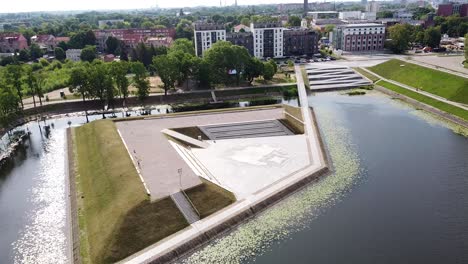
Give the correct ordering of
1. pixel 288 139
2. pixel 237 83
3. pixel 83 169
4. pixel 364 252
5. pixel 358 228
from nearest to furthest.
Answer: pixel 364 252
pixel 358 228
pixel 83 169
pixel 288 139
pixel 237 83

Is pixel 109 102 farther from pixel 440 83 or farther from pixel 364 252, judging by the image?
pixel 440 83

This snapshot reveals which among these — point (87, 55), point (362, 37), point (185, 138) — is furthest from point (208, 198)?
point (362, 37)

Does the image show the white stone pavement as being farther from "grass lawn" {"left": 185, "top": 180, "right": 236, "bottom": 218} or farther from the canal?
the canal

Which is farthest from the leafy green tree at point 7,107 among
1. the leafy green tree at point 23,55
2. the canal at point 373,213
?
the leafy green tree at point 23,55

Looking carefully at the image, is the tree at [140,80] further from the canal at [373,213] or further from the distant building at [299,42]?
the distant building at [299,42]

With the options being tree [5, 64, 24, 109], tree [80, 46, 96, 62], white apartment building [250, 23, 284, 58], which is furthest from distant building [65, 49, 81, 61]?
white apartment building [250, 23, 284, 58]

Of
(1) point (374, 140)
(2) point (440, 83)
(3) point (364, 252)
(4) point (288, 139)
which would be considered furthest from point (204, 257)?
(2) point (440, 83)
